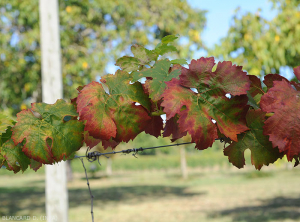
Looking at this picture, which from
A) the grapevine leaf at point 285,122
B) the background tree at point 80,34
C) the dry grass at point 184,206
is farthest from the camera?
the dry grass at point 184,206

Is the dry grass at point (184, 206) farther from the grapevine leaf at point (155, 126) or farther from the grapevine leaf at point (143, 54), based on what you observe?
the grapevine leaf at point (143, 54)

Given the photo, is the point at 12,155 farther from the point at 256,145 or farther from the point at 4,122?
the point at 256,145

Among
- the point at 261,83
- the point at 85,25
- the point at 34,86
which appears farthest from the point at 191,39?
the point at 261,83

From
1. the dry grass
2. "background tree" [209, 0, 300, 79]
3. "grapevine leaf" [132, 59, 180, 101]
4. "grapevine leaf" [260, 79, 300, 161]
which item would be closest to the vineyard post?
"background tree" [209, 0, 300, 79]

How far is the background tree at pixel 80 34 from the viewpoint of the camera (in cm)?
616

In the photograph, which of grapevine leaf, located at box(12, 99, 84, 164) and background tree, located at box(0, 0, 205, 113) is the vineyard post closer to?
background tree, located at box(0, 0, 205, 113)

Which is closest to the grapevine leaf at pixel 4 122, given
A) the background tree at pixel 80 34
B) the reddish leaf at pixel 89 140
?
the reddish leaf at pixel 89 140

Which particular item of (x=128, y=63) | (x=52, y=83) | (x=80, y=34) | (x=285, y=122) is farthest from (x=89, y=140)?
(x=80, y=34)

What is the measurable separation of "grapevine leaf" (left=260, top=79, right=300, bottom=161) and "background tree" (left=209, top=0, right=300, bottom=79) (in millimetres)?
3757

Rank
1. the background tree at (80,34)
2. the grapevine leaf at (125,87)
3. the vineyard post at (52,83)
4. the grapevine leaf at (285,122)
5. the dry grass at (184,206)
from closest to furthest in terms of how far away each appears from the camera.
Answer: the grapevine leaf at (285,122) < the grapevine leaf at (125,87) < the vineyard post at (52,83) < the background tree at (80,34) < the dry grass at (184,206)

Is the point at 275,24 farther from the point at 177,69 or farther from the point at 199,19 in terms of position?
the point at 177,69

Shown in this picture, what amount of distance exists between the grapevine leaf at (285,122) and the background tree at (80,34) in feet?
18.8

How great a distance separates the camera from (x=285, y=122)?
54 cm

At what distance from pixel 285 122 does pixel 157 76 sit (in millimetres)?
261
